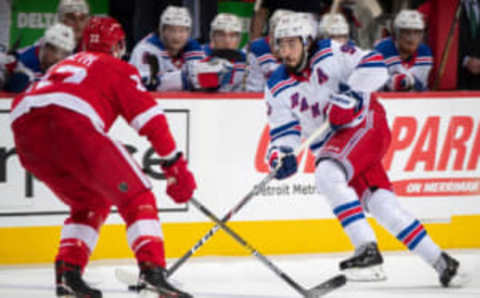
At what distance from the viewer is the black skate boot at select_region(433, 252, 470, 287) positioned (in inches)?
153

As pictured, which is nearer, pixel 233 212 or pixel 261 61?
pixel 233 212

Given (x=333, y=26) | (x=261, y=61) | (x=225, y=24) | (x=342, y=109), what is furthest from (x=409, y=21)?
(x=342, y=109)

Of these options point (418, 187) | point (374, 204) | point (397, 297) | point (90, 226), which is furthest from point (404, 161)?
point (90, 226)

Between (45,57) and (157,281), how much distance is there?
79.3 inches

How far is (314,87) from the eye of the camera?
4086mm

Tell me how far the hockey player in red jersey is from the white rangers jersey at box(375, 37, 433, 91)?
8.76 ft

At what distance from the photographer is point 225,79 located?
4938mm

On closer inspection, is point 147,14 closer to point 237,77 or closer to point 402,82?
point 237,77

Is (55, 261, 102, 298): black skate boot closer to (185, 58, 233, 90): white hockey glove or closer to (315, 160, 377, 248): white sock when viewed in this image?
(315, 160, 377, 248): white sock

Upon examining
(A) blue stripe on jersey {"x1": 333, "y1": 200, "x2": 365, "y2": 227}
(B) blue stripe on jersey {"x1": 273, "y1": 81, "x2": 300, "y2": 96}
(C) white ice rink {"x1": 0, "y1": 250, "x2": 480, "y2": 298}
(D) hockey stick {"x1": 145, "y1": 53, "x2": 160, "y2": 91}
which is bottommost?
(C) white ice rink {"x1": 0, "y1": 250, "x2": 480, "y2": 298}

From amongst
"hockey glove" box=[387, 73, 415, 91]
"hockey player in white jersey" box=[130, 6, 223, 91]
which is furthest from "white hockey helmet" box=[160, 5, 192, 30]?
"hockey glove" box=[387, 73, 415, 91]

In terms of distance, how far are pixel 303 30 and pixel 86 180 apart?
147cm

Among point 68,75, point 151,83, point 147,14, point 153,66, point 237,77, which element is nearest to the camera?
point 68,75

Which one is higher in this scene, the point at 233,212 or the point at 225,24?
the point at 225,24
